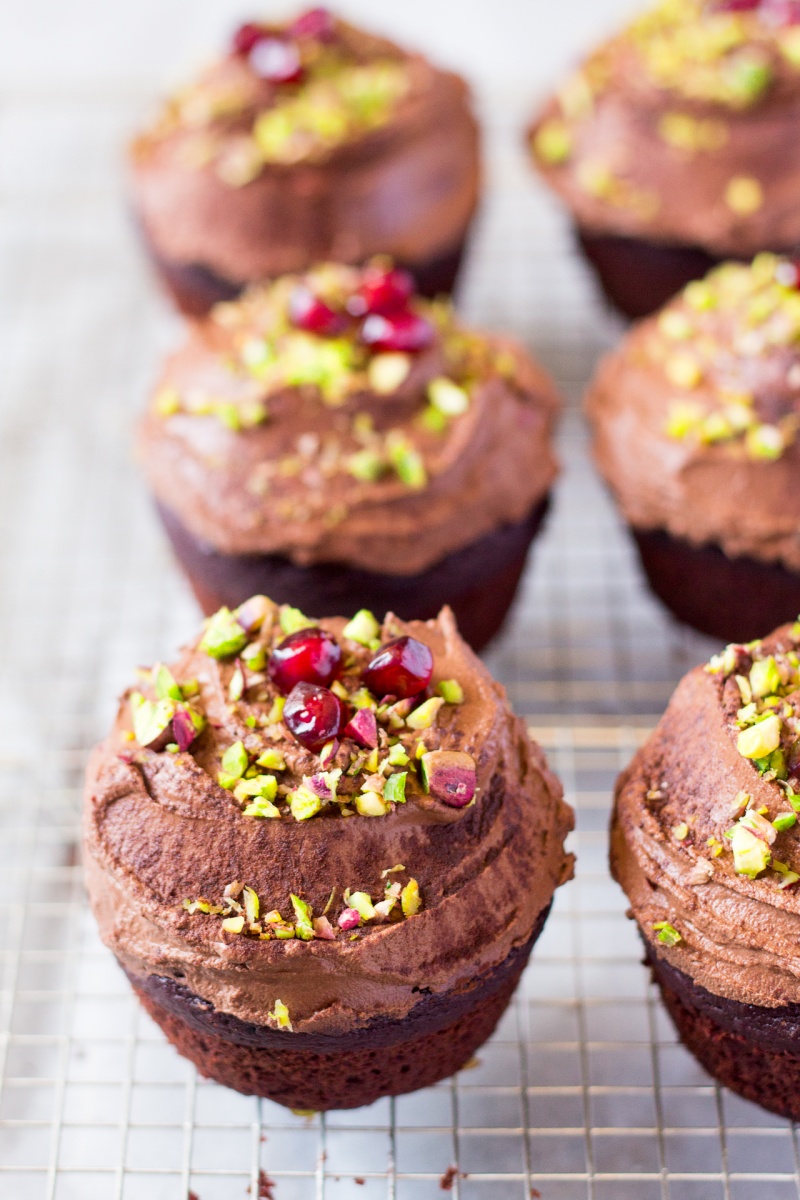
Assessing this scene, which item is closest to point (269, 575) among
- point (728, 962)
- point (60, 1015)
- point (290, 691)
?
point (290, 691)

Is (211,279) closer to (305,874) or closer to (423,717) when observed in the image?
(423,717)

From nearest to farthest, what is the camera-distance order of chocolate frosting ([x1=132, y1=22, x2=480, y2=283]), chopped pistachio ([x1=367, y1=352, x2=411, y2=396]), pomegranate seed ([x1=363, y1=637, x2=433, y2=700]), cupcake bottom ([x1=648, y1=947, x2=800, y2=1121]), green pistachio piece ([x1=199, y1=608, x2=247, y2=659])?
1. cupcake bottom ([x1=648, y1=947, x2=800, y2=1121])
2. pomegranate seed ([x1=363, y1=637, x2=433, y2=700])
3. green pistachio piece ([x1=199, y1=608, x2=247, y2=659])
4. chopped pistachio ([x1=367, y1=352, x2=411, y2=396])
5. chocolate frosting ([x1=132, y1=22, x2=480, y2=283])

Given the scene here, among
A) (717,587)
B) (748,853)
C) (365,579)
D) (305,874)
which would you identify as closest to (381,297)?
(365,579)

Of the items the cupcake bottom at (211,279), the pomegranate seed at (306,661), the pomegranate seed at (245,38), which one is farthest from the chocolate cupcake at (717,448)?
the pomegranate seed at (245,38)

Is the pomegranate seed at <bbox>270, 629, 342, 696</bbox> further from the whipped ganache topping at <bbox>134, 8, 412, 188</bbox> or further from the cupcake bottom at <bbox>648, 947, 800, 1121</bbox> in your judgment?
the whipped ganache topping at <bbox>134, 8, 412, 188</bbox>

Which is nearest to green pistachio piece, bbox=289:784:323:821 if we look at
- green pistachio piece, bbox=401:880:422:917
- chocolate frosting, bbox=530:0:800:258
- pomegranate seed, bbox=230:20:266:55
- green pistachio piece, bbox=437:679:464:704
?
green pistachio piece, bbox=401:880:422:917

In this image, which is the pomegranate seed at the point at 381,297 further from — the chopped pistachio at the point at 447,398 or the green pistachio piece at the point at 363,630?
the green pistachio piece at the point at 363,630

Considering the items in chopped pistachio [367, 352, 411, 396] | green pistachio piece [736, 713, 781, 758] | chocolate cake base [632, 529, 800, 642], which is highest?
chopped pistachio [367, 352, 411, 396]
